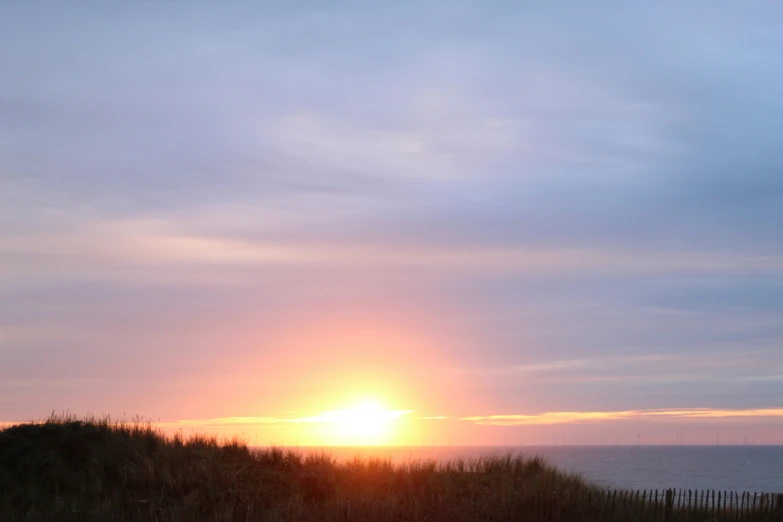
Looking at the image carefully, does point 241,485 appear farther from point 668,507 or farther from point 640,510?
point 668,507

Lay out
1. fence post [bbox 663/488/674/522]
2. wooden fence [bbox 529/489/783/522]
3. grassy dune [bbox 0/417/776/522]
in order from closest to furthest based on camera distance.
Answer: grassy dune [bbox 0/417/776/522] < wooden fence [bbox 529/489/783/522] < fence post [bbox 663/488/674/522]

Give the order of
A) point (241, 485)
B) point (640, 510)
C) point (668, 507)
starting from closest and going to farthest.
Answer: point (668, 507), point (640, 510), point (241, 485)

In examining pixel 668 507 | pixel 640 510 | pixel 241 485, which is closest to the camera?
pixel 668 507

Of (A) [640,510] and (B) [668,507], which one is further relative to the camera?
(A) [640,510]

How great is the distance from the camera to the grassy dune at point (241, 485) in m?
16.7

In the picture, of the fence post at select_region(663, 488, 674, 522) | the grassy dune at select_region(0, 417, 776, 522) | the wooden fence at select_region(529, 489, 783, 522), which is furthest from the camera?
the fence post at select_region(663, 488, 674, 522)

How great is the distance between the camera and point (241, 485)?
19594 millimetres

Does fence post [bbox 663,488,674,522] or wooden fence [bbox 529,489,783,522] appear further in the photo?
fence post [bbox 663,488,674,522]

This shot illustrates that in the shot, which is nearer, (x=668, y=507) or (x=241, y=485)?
(x=668, y=507)

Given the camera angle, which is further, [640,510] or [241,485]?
[241,485]

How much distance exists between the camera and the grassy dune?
16.7 m

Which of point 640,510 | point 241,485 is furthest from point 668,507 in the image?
point 241,485

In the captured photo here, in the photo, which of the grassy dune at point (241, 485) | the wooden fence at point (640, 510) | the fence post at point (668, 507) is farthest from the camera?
the fence post at point (668, 507)

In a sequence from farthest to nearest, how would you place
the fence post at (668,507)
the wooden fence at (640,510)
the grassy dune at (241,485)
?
1. the fence post at (668,507)
2. the wooden fence at (640,510)
3. the grassy dune at (241,485)
